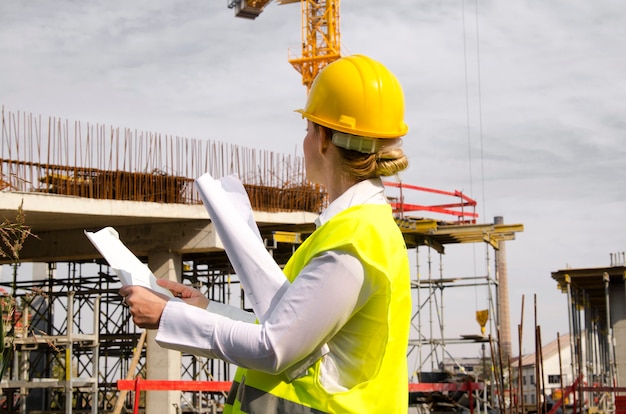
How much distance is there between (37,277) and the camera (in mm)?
30906

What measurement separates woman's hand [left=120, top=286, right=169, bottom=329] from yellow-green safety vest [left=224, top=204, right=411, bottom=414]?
0.22m

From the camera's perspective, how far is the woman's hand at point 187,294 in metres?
2.05

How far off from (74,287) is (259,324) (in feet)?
77.0

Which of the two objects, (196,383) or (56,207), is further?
(56,207)

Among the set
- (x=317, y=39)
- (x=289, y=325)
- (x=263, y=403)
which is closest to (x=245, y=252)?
(x=289, y=325)

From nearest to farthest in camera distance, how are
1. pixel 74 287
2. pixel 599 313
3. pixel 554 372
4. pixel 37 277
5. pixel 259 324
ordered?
1. pixel 259 324
2. pixel 74 287
3. pixel 37 277
4. pixel 599 313
5. pixel 554 372

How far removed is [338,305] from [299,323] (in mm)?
81

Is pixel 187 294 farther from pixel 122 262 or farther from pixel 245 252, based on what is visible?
pixel 245 252

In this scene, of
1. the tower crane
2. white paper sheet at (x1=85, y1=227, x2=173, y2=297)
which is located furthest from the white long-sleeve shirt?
the tower crane

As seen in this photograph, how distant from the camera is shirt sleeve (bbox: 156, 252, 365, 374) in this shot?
5.58 ft

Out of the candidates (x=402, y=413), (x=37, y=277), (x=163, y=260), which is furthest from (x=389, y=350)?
(x=37, y=277)

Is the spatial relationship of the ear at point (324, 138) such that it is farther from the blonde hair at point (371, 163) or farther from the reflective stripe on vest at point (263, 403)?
the reflective stripe on vest at point (263, 403)

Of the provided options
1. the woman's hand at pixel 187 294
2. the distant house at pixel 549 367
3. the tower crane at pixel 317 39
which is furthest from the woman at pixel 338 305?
the distant house at pixel 549 367

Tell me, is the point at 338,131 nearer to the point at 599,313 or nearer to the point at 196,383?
the point at 196,383
